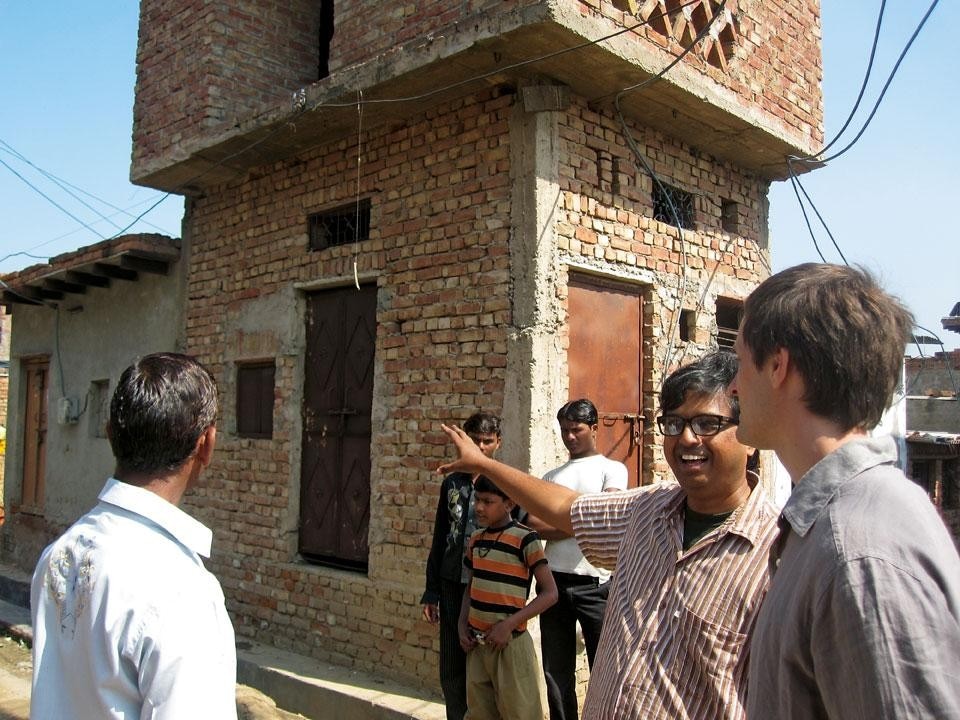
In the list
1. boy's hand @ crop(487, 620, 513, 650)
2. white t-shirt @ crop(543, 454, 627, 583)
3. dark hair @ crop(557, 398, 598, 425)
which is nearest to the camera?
boy's hand @ crop(487, 620, 513, 650)

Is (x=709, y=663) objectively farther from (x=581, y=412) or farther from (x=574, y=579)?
(x=581, y=412)

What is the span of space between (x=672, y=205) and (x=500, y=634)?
3590 millimetres

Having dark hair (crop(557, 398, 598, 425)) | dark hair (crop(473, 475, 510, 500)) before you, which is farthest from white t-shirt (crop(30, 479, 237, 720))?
dark hair (crop(557, 398, 598, 425))

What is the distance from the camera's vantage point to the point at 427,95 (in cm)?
525

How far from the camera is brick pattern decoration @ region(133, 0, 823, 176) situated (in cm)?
522

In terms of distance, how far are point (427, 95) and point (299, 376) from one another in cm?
253

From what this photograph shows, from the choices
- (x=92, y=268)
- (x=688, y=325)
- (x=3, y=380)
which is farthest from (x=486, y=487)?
(x=3, y=380)

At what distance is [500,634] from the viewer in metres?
3.66

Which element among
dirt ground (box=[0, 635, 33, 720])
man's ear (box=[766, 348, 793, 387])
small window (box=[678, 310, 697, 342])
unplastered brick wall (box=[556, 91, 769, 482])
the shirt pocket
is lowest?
dirt ground (box=[0, 635, 33, 720])

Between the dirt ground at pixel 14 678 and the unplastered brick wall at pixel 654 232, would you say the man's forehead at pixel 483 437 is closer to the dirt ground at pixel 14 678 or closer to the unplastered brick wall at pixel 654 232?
the unplastered brick wall at pixel 654 232

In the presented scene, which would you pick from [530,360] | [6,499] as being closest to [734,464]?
[530,360]

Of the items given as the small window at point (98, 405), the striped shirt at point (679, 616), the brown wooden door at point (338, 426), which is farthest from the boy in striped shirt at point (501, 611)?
the small window at point (98, 405)

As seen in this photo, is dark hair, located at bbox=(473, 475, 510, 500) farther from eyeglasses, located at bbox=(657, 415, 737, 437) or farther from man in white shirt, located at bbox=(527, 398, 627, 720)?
eyeglasses, located at bbox=(657, 415, 737, 437)

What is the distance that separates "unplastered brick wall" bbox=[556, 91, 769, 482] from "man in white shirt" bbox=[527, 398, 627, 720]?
1276 millimetres
